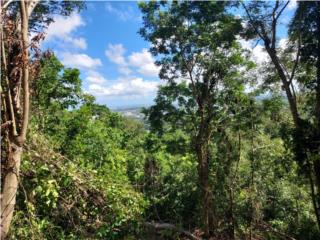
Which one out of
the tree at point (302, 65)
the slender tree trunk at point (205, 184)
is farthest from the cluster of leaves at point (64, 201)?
the slender tree trunk at point (205, 184)

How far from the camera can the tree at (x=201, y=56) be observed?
1223cm

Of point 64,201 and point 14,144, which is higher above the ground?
point 14,144

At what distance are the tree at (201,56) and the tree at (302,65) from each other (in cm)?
98

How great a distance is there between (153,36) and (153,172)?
720cm

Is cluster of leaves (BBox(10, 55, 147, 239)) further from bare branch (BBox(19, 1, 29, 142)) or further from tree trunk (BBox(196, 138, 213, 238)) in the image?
tree trunk (BBox(196, 138, 213, 238))

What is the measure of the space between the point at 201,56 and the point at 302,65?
3.26 m

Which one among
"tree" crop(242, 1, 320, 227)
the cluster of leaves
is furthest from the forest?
the cluster of leaves

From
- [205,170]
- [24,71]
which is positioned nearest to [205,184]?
[205,170]

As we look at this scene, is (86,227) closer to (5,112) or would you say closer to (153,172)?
(5,112)

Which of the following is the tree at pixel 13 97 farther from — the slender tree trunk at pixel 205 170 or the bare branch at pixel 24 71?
the slender tree trunk at pixel 205 170

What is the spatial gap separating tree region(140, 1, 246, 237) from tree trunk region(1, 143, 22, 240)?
9.46 metres

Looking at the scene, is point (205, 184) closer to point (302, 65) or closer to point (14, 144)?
point (302, 65)

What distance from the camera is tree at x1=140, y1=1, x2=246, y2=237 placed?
1223 cm

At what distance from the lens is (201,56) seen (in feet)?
41.8
